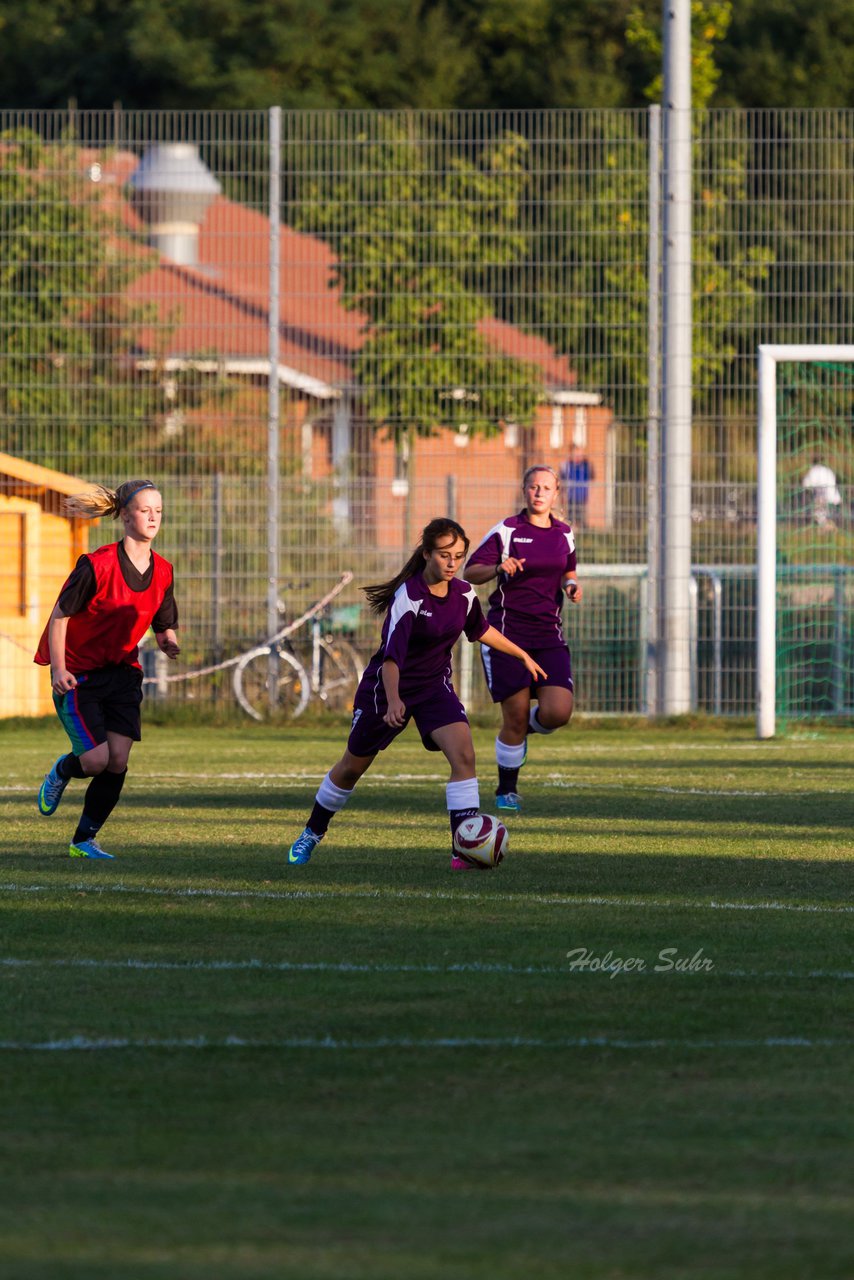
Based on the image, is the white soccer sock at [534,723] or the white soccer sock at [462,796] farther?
the white soccer sock at [534,723]

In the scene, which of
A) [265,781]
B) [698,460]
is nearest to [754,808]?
[265,781]

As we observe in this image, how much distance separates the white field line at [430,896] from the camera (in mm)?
7816

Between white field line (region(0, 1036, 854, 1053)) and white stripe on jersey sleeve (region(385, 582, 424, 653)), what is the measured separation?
3632 millimetres

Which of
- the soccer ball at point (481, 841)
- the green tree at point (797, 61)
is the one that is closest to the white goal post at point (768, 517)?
the soccer ball at point (481, 841)

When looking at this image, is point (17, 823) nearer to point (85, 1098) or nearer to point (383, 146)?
point (85, 1098)

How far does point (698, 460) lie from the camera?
770 inches

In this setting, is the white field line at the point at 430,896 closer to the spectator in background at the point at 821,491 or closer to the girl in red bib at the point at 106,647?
the girl in red bib at the point at 106,647

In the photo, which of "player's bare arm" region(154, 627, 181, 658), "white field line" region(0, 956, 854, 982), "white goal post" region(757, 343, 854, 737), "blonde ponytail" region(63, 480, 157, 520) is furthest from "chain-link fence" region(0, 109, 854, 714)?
"white field line" region(0, 956, 854, 982)

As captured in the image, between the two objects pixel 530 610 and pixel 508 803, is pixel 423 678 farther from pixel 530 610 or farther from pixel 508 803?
pixel 530 610

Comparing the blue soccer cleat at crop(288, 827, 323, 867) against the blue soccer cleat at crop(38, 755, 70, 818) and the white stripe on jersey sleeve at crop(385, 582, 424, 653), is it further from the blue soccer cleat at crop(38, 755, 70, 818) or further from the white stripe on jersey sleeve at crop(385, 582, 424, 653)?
the blue soccer cleat at crop(38, 755, 70, 818)

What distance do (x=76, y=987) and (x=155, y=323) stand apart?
47.9 ft

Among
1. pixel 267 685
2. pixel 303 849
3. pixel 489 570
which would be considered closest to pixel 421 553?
pixel 303 849

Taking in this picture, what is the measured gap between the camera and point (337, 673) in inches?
787

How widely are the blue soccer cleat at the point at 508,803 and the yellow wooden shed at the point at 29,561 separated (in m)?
8.85
